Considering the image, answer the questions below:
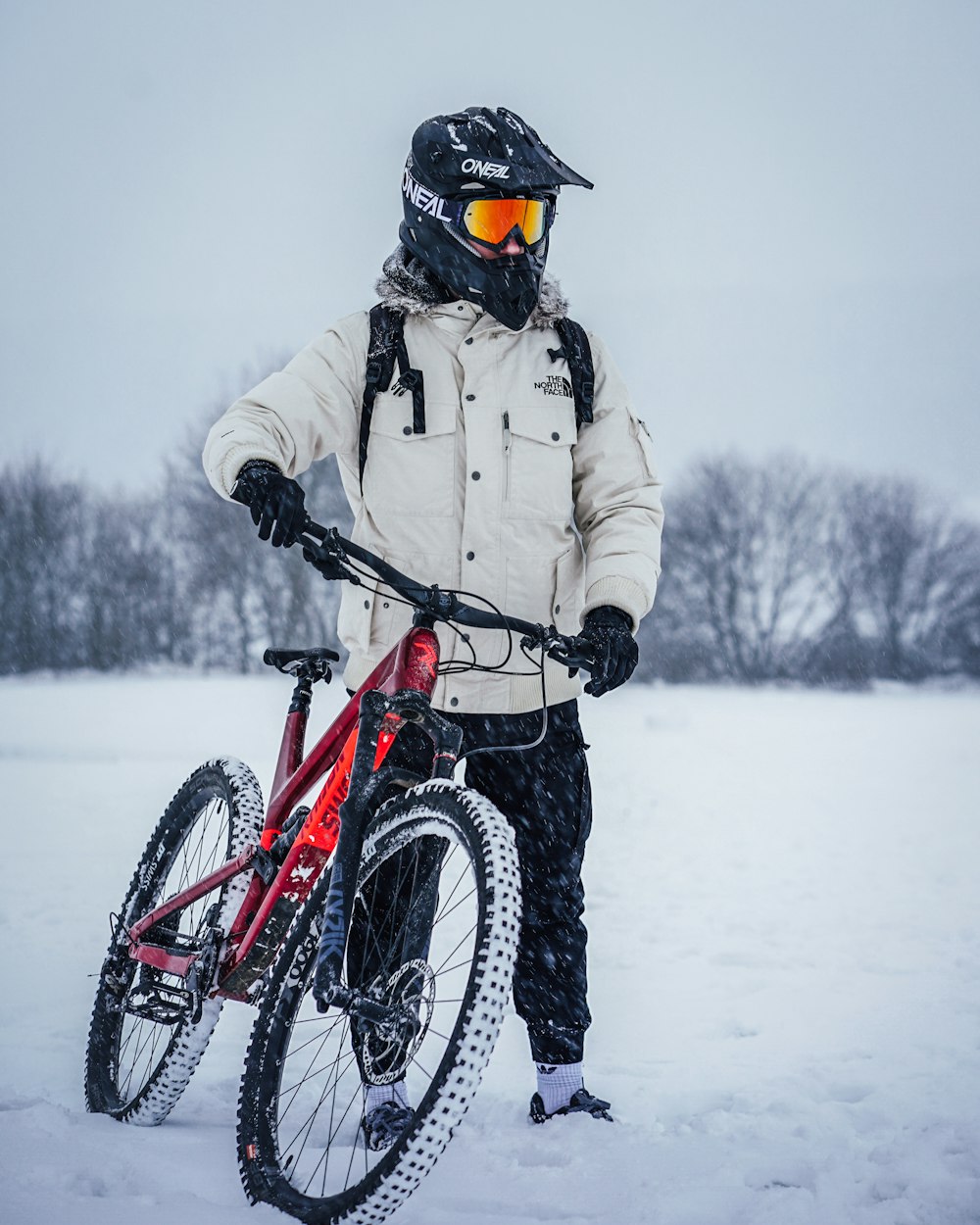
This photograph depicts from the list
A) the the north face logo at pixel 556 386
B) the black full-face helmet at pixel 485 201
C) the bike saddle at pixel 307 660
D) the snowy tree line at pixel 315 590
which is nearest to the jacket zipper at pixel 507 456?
the the north face logo at pixel 556 386

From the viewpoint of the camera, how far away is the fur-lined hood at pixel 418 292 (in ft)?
8.61

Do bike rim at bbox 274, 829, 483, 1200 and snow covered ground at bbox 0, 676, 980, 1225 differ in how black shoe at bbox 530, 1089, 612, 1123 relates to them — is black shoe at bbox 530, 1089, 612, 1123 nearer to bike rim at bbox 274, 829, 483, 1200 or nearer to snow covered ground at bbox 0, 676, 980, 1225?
snow covered ground at bbox 0, 676, 980, 1225

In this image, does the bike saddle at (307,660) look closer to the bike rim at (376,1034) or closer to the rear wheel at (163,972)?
the rear wheel at (163,972)

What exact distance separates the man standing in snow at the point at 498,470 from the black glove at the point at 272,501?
324 mm

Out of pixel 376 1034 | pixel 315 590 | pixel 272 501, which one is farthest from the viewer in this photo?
pixel 315 590

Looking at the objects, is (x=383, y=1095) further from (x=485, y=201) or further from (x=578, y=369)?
(x=485, y=201)

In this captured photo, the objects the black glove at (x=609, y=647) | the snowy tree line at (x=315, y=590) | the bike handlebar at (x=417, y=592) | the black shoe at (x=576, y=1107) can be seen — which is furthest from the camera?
the snowy tree line at (x=315, y=590)

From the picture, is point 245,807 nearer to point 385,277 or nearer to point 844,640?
point 385,277

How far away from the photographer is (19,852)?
19.7 feet

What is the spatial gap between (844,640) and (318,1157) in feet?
73.1

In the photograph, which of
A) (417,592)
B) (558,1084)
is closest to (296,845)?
(417,592)

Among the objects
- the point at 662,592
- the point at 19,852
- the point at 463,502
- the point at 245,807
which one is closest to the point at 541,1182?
the point at 245,807

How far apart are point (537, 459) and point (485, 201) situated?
619 mm

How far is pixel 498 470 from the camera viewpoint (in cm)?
254
